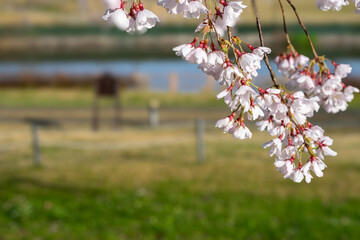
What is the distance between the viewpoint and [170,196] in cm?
920

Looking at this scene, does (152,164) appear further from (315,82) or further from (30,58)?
(30,58)

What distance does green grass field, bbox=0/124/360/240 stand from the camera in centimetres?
767

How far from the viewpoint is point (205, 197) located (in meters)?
9.38

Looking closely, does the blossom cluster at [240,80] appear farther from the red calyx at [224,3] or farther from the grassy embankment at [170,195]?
the grassy embankment at [170,195]

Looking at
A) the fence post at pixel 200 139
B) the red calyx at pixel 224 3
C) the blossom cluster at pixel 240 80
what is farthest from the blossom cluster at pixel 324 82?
the fence post at pixel 200 139

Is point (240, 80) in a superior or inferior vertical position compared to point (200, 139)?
inferior

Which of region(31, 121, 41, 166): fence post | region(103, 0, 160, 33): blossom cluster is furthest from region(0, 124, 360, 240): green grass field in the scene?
region(103, 0, 160, 33): blossom cluster

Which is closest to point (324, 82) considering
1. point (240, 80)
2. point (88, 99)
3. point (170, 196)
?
point (240, 80)

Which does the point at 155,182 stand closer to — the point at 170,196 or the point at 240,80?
the point at 170,196

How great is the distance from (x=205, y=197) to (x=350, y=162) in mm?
4727

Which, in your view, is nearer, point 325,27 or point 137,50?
point 325,27

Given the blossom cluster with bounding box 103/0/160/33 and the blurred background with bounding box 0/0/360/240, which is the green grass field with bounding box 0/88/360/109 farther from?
the blossom cluster with bounding box 103/0/160/33

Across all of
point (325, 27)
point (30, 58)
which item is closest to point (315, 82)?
point (325, 27)

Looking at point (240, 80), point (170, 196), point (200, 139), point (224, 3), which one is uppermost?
point (224, 3)
